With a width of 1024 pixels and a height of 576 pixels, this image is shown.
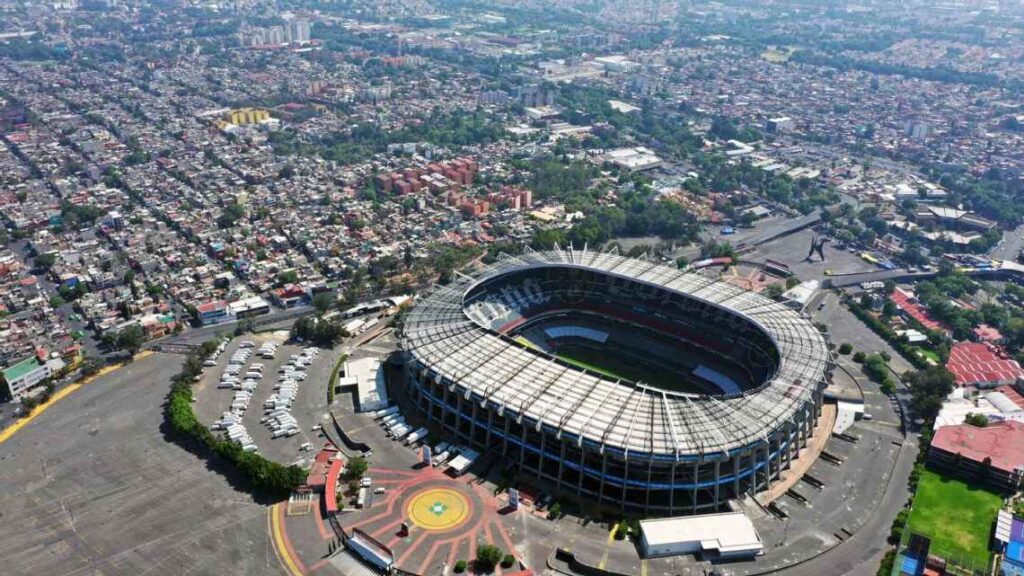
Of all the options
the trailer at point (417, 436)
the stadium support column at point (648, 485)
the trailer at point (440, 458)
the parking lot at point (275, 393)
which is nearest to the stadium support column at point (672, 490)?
the stadium support column at point (648, 485)

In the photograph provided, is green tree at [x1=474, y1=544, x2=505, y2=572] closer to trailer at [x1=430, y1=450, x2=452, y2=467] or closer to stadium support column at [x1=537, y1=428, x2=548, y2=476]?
stadium support column at [x1=537, y1=428, x2=548, y2=476]

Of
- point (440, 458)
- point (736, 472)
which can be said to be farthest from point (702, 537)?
point (440, 458)

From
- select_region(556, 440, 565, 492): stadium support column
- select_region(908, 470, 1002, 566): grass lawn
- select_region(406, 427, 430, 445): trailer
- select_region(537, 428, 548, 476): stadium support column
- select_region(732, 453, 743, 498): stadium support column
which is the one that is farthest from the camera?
select_region(406, 427, 430, 445): trailer

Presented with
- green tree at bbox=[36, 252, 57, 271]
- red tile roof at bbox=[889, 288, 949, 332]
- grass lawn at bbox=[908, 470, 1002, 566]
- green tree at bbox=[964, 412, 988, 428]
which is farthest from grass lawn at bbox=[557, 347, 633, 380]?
green tree at bbox=[36, 252, 57, 271]

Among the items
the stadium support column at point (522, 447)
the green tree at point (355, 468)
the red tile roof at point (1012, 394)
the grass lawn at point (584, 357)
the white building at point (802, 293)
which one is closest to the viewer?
the green tree at point (355, 468)

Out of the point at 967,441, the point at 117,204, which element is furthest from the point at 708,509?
the point at 117,204

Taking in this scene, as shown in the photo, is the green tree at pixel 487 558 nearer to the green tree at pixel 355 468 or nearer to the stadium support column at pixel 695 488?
the green tree at pixel 355 468

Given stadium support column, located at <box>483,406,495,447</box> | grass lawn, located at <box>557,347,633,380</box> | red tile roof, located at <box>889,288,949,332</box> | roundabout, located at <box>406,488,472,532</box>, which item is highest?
stadium support column, located at <box>483,406,495,447</box>

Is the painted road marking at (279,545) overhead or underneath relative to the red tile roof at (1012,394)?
underneath
